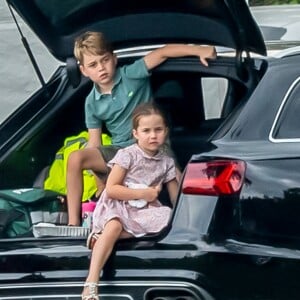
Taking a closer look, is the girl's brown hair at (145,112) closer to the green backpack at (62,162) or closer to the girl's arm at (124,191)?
the girl's arm at (124,191)

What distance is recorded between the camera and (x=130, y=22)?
20.9ft

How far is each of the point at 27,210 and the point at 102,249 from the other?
2.98 feet

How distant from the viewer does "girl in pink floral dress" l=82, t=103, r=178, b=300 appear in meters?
5.35

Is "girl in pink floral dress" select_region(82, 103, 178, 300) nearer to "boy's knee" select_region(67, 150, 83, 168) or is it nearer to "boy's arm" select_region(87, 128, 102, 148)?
"boy's knee" select_region(67, 150, 83, 168)

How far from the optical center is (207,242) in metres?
5.16

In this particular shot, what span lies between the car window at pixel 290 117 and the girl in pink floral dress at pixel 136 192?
22.1 inches

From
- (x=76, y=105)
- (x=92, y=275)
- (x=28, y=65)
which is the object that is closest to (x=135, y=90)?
(x=76, y=105)

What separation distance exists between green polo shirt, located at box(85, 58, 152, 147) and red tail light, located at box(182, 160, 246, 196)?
1109 millimetres

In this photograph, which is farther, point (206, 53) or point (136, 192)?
point (206, 53)

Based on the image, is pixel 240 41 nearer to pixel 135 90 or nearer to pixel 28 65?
pixel 135 90

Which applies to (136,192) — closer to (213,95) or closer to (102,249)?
(102,249)

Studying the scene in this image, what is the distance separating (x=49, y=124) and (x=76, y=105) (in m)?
0.18

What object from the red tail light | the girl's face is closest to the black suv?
the red tail light

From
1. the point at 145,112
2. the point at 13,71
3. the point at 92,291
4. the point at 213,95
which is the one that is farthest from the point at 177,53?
the point at 13,71
